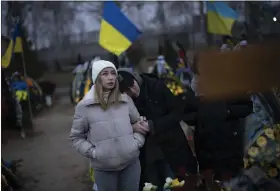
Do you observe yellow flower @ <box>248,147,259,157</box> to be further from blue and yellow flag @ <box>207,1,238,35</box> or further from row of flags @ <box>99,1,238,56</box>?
blue and yellow flag @ <box>207,1,238,35</box>

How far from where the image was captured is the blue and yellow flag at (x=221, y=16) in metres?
6.35

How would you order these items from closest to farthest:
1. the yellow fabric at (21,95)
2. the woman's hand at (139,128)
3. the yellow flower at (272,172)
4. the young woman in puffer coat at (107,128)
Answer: the yellow flower at (272,172) → the young woman in puffer coat at (107,128) → the woman's hand at (139,128) → the yellow fabric at (21,95)

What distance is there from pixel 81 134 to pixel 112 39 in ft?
7.36

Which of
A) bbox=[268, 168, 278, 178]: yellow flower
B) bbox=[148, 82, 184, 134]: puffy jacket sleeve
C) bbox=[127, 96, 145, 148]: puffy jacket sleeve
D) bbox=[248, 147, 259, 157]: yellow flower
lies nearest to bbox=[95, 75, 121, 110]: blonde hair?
bbox=[127, 96, 145, 148]: puffy jacket sleeve

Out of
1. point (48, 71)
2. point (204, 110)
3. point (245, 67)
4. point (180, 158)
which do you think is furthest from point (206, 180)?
point (48, 71)

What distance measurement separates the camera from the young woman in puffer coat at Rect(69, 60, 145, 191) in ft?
8.50

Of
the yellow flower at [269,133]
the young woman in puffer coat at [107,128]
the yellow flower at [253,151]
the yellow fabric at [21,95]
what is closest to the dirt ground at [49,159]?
the yellow fabric at [21,95]

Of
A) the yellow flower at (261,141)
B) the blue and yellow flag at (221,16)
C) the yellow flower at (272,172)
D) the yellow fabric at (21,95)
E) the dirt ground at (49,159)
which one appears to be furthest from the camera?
the yellow fabric at (21,95)

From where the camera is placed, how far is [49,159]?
Result: 18.2ft

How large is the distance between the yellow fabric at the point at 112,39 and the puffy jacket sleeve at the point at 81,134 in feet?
7.06

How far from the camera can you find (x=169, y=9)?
43.5 ft

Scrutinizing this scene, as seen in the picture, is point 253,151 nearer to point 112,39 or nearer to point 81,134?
point 81,134

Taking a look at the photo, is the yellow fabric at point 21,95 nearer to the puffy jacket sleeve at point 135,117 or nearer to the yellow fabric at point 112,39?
the yellow fabric at point 112,39

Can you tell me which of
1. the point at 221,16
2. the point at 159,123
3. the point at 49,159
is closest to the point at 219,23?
the point at 221,16
